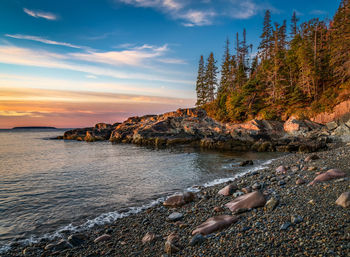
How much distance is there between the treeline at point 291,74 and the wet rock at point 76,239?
Answer: 131 ft

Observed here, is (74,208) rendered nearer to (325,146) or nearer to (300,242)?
(300,242)

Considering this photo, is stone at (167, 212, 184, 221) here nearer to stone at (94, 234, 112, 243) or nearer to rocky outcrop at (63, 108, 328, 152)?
stone at (94, 234, 112, 243)

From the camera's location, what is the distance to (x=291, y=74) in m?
43.1

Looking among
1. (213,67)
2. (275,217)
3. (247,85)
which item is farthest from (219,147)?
(213,67)

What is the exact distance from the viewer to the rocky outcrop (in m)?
26.7

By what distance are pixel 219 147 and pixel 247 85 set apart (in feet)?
75.0

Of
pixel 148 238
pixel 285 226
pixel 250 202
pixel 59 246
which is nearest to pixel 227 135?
pixel 250 202

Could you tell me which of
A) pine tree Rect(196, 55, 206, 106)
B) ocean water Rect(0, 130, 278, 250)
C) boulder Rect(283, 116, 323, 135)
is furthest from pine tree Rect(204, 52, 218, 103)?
ocean water Rect(0, 130, 278, 250)

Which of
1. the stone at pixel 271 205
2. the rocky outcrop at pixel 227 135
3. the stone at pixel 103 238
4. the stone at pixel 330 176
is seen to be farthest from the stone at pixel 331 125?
the stone at pixel 103 238

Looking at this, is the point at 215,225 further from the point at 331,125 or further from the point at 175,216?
the point at 331,125

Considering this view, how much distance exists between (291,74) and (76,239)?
49.8 meters

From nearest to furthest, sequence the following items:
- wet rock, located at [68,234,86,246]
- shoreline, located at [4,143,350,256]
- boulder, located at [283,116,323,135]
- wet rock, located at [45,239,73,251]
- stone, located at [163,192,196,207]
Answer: shoreline, located at [4,143,350,256]
wet rock, located at [45,239,73,251]
wet rock, located at [68,234,86,246]
stone, located at [163,192,196,207]
boulder, located at [283,116,323,135]

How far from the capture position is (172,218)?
688 centimetres

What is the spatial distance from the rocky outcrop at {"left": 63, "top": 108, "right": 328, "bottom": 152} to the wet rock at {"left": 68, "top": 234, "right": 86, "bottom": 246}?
2358 cm
